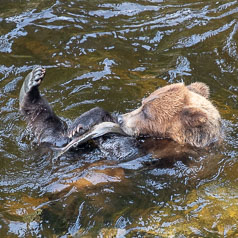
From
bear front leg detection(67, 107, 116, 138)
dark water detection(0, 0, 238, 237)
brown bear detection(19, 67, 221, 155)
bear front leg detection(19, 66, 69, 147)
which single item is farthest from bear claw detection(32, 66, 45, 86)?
dark water detection(0, 0, 238, 237)

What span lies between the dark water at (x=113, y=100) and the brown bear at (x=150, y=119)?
1.03 ft

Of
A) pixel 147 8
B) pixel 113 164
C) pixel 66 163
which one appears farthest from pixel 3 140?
pixel 147 8

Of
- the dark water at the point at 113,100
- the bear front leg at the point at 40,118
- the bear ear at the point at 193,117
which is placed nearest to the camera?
the dark water at the point at 113,100

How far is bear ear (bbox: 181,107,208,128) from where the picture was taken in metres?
5.40

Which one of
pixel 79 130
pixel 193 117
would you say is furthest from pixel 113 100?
pixel 193 117

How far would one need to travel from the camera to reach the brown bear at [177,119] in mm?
5512

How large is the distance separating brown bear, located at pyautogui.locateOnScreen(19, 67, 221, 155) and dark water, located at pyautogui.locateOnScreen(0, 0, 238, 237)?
313mm

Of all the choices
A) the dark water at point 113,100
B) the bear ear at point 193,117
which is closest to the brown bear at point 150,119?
the bear ear at point 193,117

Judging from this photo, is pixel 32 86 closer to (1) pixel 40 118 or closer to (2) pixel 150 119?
(1) pixel 40 118

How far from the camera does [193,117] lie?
215 inches

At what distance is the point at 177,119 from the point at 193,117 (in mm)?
286

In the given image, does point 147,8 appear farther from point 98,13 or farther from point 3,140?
point 3,140

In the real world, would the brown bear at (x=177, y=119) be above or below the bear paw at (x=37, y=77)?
below

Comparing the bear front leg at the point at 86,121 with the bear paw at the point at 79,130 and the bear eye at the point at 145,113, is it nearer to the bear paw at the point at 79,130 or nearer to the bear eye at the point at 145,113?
the bear paw at the point at 79,130
